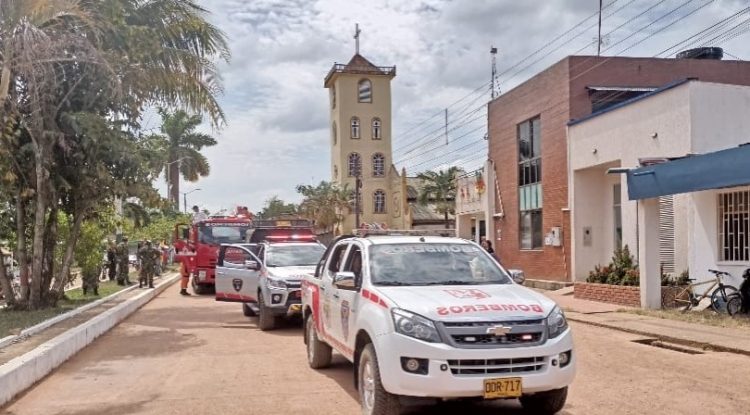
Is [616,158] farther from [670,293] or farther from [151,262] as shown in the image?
[151,262]

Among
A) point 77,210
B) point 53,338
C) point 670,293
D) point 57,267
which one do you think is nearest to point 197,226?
point 57,267

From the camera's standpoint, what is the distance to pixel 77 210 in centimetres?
1689

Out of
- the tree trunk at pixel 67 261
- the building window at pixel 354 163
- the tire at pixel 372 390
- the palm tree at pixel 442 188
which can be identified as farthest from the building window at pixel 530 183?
the building window at pixel 354 163

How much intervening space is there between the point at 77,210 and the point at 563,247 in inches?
584

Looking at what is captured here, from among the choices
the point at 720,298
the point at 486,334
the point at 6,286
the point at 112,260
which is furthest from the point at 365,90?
the point at 486,334

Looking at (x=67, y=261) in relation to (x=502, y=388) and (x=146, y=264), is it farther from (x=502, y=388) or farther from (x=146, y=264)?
(x=502, y=388)

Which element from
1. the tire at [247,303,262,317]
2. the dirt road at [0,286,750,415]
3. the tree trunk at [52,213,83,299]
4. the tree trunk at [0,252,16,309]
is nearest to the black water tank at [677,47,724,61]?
the dirt road at [0,286,750,415]

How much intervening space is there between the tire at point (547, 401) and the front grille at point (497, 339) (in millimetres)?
651

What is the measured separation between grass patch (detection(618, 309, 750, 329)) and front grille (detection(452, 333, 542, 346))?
8536 mm

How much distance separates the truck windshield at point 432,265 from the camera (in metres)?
7.39

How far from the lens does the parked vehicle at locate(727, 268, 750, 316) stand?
47.1 ft

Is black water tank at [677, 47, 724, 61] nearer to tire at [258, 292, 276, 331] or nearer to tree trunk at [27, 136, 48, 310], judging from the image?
tire at [258, 292, 276, 331]

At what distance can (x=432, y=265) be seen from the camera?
7.63m

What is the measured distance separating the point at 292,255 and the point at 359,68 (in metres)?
56.1
